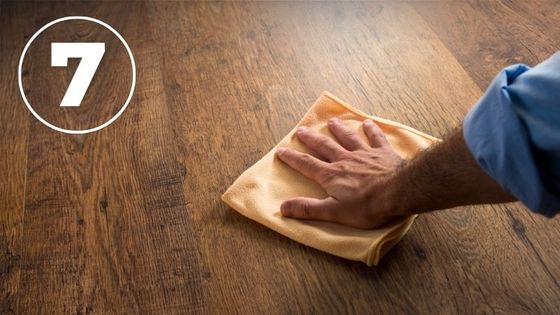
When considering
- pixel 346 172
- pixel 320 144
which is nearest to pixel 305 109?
pixel 320 144

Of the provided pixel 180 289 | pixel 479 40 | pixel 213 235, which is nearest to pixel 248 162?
pixel 213 235

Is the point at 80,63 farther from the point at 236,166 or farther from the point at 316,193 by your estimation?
the point at 316,193

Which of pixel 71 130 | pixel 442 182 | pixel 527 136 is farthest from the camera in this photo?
pixel 71 130

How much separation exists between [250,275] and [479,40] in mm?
834

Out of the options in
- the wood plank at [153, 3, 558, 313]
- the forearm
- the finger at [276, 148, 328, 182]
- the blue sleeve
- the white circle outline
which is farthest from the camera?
the white circle outline

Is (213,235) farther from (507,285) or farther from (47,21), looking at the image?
(47,21)

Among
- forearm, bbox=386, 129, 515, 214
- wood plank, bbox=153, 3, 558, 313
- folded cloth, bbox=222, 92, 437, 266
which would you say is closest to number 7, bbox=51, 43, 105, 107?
wood plank, bbox=153, 3, 558, 313

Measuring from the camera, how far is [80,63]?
1405 millimetres

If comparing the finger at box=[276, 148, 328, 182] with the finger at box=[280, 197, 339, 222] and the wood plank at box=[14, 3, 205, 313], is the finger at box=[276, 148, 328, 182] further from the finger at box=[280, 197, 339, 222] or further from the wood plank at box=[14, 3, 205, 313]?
the wood plank at box=[14, 3, 205, 313]

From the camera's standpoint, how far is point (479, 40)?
144 cm

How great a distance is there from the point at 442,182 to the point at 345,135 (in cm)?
31

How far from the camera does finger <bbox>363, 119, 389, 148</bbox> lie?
1.11 metres

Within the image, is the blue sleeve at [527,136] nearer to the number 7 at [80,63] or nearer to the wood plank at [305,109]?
the wood plank at [305,109]

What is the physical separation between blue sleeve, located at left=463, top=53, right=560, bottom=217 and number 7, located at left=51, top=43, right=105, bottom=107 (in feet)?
3.00
